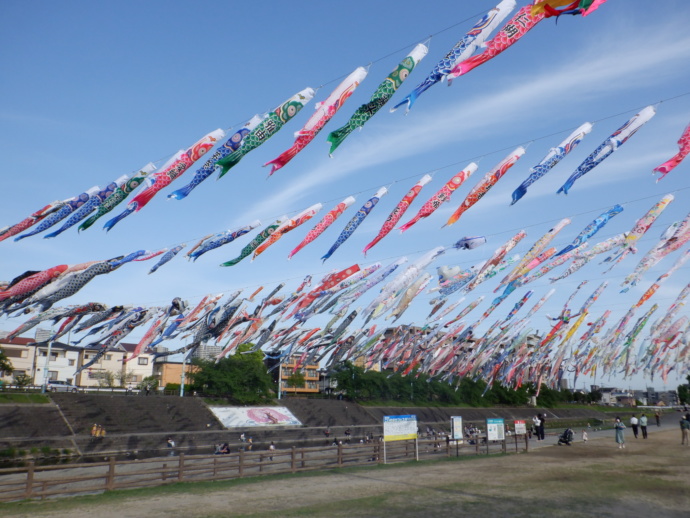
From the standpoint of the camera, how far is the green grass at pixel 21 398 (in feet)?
118

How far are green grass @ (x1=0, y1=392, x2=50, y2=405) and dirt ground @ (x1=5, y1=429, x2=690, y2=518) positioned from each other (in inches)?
1135

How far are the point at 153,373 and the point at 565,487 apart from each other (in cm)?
8737

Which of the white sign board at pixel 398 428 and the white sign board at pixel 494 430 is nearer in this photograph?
the white sign board at pixel 398 428

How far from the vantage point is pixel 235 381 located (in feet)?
165

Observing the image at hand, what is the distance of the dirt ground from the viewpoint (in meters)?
10.6

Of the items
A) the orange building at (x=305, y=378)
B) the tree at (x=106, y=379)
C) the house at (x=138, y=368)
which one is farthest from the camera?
the orange building at (x=305, y=378)

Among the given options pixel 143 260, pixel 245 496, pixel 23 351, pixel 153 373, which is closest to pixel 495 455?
pixel 245 496

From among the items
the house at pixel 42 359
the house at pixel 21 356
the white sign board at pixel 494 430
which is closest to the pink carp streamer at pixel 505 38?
the white sign board at pixel 494 430

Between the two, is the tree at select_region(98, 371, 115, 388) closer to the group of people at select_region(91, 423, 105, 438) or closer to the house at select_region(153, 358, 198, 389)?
the house at select_region(153, 358, 198, 389)

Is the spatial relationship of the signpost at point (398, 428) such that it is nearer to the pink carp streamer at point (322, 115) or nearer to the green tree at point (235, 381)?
the pink carp streamer at point (322, 115)

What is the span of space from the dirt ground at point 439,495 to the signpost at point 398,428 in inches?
47.6

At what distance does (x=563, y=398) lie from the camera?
94188mm

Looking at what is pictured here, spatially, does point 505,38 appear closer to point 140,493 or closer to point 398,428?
point 140,493

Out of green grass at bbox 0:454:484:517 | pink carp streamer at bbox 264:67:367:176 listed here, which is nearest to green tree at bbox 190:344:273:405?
green grass at bbox 0:454:484:517
